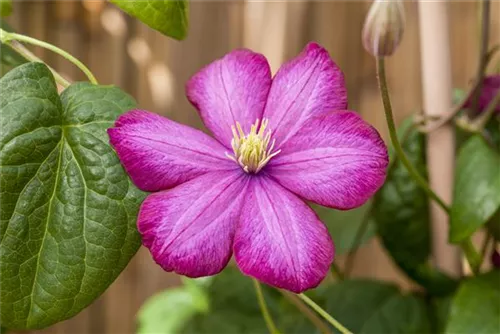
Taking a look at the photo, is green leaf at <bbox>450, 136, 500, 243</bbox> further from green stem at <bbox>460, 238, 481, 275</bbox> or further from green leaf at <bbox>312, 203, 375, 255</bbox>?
green leaf at <bbox>312, 203, 375, 255</bbox>

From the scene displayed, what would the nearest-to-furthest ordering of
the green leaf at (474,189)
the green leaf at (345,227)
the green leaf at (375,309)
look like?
the green leaf at (474,189) < the green leaf at (375,309) < the green leaf at (345,227)

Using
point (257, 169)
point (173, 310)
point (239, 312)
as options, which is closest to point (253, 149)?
point (257, 169)

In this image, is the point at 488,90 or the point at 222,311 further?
the point at 222,311

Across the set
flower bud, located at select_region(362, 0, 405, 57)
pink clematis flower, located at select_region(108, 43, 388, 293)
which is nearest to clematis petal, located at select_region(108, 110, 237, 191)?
pink clematis flower, located at select_region(108, 43, 388, 293)

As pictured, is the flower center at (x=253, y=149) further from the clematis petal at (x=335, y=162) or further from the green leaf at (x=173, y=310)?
the green leaf at (x=173, y=310)

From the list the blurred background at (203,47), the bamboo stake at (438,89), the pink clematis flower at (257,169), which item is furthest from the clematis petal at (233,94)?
the blurred background at (203,47)

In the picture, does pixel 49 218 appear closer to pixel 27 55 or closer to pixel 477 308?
pixel 27 55
